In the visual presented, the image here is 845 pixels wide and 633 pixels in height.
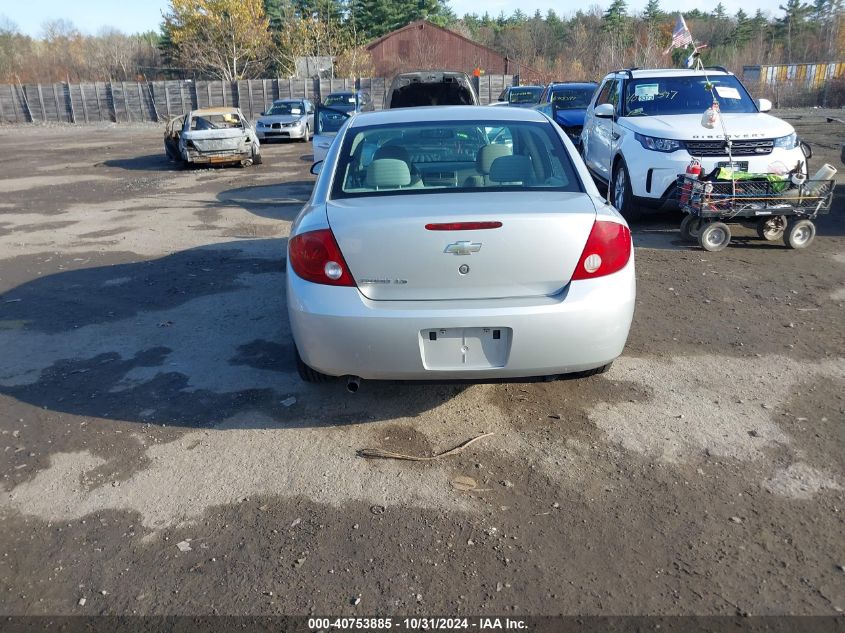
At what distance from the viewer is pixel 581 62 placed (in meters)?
54.5

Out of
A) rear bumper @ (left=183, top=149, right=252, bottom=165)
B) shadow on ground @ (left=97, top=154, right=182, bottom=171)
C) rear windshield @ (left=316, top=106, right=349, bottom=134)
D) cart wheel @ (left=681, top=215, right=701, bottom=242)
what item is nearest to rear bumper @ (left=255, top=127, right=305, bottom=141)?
shadow on ground @ (left=97, top=154, right=182, bottom=171)

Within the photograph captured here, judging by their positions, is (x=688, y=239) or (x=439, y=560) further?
(x=688, y=239)

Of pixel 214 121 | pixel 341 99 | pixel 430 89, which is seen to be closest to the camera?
pixel 430 89

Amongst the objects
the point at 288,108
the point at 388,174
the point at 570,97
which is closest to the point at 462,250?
the point at 388,174

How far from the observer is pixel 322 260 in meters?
3.72

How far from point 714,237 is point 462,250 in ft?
18.1

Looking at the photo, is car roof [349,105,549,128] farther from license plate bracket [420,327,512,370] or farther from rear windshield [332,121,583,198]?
license plate bracket [420,327,512,370]

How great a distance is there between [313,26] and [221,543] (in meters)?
53.1

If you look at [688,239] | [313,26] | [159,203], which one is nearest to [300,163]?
[159,203]

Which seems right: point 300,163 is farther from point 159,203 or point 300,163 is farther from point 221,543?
→ point 221,543

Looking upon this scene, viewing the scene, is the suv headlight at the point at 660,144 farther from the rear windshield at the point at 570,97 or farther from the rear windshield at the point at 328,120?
the rear windshield at the point at 570,97

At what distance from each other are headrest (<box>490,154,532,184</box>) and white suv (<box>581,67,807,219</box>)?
189 inches

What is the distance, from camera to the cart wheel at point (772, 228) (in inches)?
331

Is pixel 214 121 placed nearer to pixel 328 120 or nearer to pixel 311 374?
pixel 328 120
